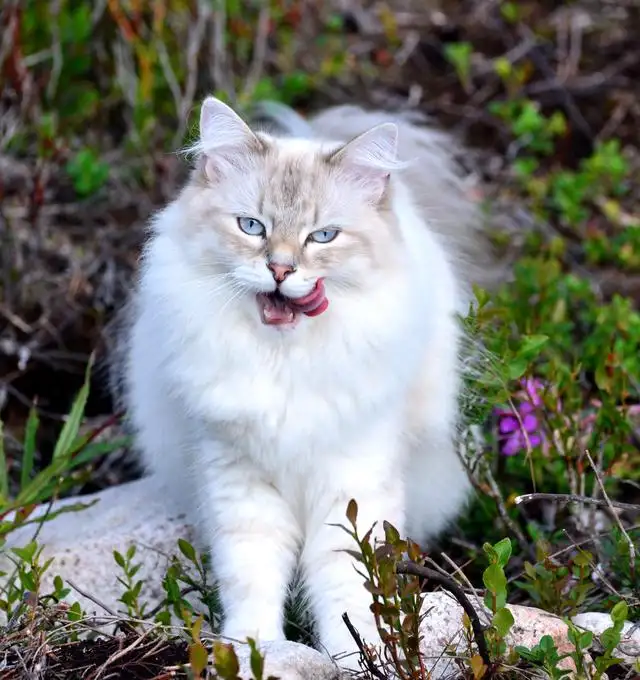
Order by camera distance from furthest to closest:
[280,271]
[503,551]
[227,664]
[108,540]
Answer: [108,540] → [280,271] → [503,551] → [227,664]

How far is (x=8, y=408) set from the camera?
11.9ft

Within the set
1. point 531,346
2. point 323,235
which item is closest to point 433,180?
point 531,346

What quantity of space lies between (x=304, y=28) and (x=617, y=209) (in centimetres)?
190

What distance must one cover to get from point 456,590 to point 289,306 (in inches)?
27.8

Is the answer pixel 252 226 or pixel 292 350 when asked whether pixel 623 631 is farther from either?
pixel 252 226

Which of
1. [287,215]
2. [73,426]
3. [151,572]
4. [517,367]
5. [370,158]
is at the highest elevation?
[370,158]

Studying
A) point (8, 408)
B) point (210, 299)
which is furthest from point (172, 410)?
point (8, 408)

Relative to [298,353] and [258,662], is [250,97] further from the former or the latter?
[258,662]

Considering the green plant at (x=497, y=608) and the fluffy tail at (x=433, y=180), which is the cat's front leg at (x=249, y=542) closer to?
the green plant at (x=497, y=608)

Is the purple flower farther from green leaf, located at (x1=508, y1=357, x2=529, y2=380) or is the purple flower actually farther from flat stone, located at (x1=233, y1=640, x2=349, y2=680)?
flat stone, located at (x1=233, y1=640, x2=349, y2=680)

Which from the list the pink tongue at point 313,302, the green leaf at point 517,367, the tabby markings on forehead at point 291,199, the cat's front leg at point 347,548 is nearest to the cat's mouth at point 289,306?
the pink tongue at point 313,302

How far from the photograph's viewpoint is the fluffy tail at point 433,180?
3023 mm

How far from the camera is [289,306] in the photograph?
7.23 ft

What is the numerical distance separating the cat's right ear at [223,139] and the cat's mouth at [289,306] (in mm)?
331
